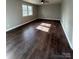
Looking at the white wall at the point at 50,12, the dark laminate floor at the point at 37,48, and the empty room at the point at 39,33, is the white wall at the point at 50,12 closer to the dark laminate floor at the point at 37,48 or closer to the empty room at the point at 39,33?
the empty room at the point at 39,33

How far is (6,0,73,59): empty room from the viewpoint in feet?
9.12

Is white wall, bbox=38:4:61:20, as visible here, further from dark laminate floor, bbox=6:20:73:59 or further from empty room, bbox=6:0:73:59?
dark laminate floor, bbox=6:20:73:59

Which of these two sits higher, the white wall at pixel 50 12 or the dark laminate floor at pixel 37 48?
the white wall at pixel 50 12

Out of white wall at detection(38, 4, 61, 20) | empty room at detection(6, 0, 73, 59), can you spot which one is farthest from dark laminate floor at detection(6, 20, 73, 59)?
white wall at detection(38, 4, 61, 20)

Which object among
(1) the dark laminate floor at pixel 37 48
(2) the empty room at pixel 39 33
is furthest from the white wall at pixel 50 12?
(1) the dark laminate floor at pixel 37 48

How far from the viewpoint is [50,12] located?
1371 cm

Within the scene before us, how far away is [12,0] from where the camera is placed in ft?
20.4

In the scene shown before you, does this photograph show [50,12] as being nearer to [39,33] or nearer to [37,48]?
[39,33]

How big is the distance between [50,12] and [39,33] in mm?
8920

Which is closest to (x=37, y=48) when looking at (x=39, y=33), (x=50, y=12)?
(x=39, y=33)

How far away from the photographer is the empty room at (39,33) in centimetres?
278
